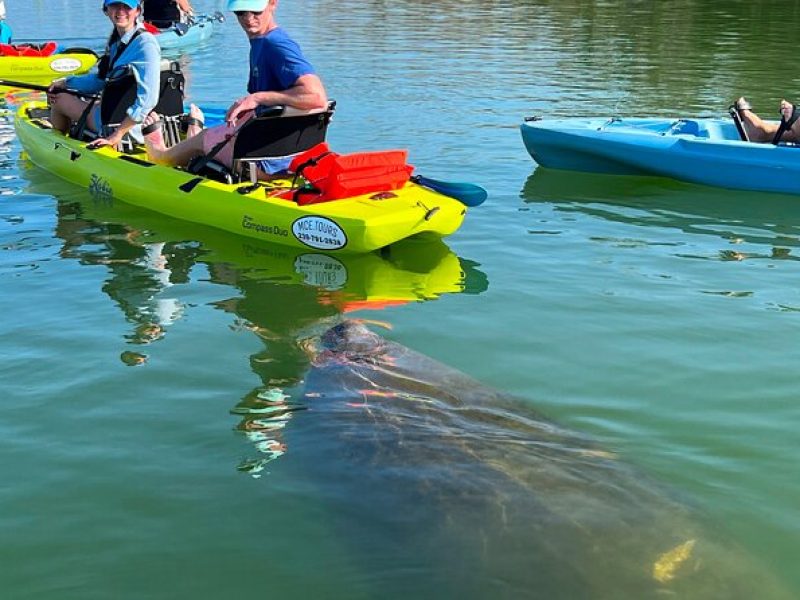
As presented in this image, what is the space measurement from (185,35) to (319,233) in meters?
17.0

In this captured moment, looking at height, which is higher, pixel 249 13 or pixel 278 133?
pixel 249 13

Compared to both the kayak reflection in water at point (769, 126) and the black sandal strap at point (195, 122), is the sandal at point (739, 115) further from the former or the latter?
the black sandal strap at point (195, 122)

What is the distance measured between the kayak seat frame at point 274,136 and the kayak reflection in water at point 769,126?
4.75 metres

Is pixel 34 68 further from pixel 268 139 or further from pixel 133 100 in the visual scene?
pixel 268 139

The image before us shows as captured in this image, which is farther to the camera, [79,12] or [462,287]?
[79,12]

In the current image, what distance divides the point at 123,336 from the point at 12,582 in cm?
289

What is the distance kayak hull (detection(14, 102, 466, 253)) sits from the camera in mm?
8039

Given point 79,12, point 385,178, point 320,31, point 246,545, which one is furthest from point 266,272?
point 79,12

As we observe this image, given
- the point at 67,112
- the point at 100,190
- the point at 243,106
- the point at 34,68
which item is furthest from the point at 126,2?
the point at 34,68

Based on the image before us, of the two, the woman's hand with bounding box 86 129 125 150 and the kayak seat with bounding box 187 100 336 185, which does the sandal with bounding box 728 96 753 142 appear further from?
the woman's hand with bounding box 86 129 125 150

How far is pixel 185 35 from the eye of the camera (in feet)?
77.5

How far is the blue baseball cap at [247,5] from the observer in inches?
311

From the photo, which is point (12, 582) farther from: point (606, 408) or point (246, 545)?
point (606, 408)

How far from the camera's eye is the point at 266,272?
820 cm
